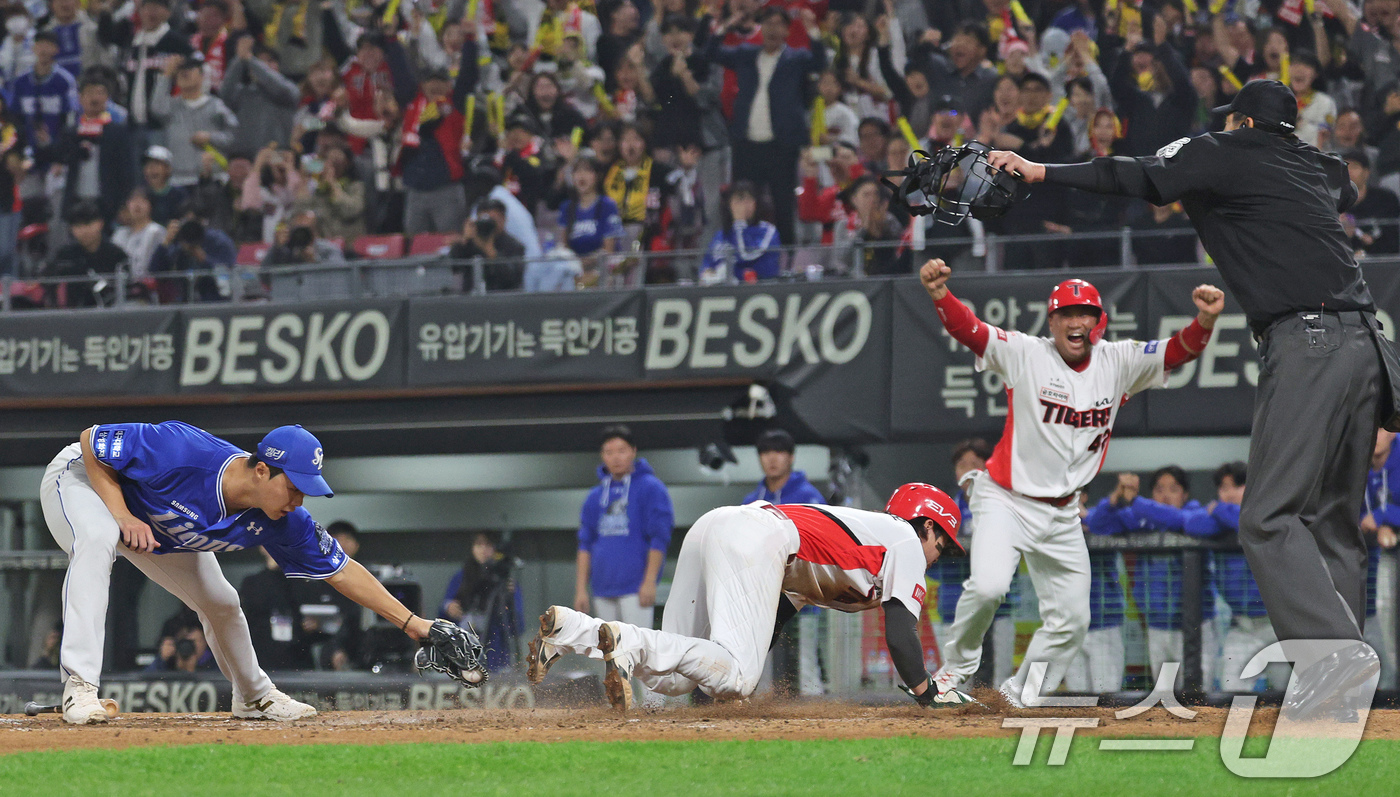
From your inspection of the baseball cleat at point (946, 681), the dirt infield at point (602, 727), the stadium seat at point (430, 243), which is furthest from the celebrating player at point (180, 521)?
the stadium seat at point (430, 243)

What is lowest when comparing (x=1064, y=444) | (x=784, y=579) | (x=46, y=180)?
(x=784, y=579)

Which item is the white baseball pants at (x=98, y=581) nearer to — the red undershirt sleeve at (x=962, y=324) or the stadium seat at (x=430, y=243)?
the red undershirt sleeve at (x=962, y=324)

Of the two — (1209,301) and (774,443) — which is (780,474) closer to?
(774,443)

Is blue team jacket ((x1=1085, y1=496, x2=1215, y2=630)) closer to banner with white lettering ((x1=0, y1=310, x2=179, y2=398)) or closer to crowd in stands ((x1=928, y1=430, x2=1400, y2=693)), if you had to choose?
crowd in stands ((x1=928, y1=430, x2=1400, y2=693))

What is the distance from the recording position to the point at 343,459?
13.8 m

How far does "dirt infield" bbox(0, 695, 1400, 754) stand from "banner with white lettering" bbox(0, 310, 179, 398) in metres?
6.04

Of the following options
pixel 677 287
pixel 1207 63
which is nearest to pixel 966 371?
pixel 677 287

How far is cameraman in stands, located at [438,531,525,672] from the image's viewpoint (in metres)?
10.2

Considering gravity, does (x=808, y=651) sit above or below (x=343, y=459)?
below

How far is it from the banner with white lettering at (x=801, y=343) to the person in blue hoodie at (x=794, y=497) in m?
1.59

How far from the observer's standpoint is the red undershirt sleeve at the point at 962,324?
279 inches

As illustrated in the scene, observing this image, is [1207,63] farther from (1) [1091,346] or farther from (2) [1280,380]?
(2) [1280,380]

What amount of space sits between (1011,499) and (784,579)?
4.49 feet

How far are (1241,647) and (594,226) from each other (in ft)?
20.5
